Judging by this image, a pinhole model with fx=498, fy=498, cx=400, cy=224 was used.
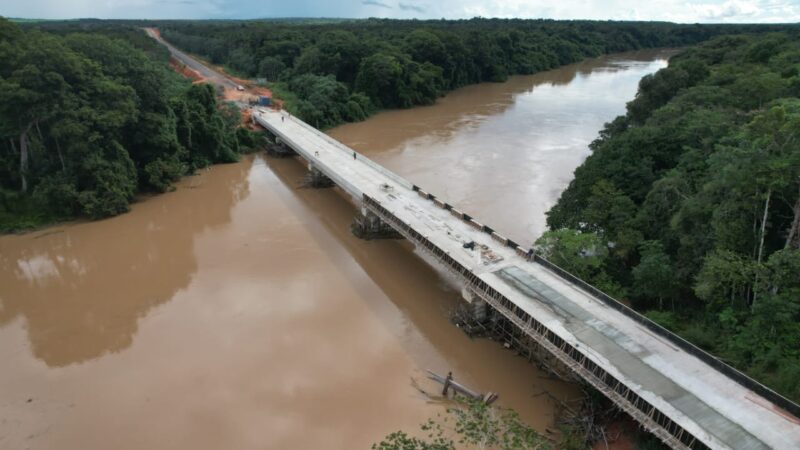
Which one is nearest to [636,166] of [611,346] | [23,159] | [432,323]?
[611,346]

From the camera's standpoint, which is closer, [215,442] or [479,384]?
[215,442]

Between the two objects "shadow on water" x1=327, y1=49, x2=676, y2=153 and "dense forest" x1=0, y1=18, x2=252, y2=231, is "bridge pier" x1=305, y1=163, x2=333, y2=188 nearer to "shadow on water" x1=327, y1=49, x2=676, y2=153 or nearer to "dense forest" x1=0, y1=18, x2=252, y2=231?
"shadow on water" x1=327, y1=49, x2=676, y2=153

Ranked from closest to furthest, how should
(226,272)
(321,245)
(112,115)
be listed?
(226,272), (321,245), (112,115)

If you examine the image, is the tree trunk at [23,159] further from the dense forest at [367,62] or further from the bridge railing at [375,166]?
the dense forest at [367,62]

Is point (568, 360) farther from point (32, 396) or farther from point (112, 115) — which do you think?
point (112, 115)

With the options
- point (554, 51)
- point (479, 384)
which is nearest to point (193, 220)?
point (479, 384)

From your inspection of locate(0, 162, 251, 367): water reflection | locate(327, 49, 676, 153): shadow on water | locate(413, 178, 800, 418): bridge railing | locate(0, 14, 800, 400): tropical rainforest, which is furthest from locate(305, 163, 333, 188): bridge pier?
locate(413, 178, 800, 418): bridge railing

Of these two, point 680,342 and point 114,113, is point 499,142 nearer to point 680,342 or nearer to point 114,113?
point 114,113

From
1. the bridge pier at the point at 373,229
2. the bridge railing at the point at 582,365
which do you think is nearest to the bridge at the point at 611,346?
the bridge railing at the point at 582,365
